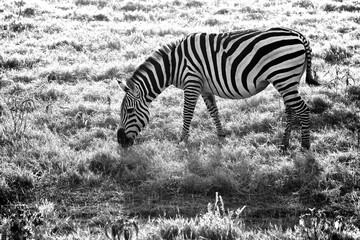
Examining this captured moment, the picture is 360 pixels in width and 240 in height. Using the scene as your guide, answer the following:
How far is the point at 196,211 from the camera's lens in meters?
6.02

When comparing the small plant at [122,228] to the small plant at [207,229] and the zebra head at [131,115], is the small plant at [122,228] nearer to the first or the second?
the small plant at [207,229]

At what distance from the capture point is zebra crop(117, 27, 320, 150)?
7.56 metres

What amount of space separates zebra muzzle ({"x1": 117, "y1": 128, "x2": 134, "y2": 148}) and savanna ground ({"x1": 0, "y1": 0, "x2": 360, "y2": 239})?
15cm

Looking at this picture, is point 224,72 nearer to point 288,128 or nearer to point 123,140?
point 288,128

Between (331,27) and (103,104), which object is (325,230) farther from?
(331,27)

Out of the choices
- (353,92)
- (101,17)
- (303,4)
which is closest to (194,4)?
(303,4)

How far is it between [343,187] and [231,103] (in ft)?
13.7

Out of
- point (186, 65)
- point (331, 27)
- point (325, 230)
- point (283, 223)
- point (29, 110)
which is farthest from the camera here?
point (331, 27)

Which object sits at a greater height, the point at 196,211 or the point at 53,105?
the point at 53,105

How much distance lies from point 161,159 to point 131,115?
47.7 inches

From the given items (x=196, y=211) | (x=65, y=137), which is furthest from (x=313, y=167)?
(x=65, y=137)

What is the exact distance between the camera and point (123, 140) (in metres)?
8.13

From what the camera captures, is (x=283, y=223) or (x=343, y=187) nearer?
(x=283, y=223)

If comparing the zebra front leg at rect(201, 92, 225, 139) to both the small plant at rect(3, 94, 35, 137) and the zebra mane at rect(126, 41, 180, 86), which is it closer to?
the zebra mane at rect(126, 41, 180, 86)
